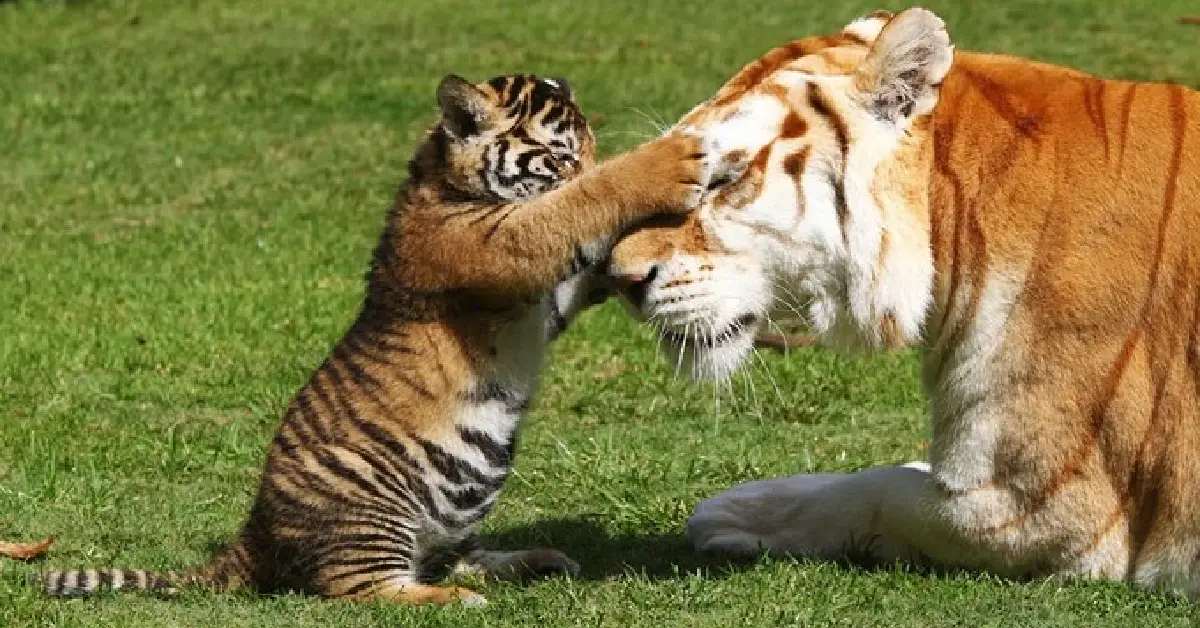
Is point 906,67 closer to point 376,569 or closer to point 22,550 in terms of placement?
point 376,569

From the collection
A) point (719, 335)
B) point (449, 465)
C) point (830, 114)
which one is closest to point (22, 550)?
point (449, 465)

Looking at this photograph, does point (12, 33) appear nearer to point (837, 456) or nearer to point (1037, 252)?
point (837, 456)

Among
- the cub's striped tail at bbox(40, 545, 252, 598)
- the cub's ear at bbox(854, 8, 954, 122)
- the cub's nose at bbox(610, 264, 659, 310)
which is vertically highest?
the cub's ear at bbox(854, 8, 954, 122)

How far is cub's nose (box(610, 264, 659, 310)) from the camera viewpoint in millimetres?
4418

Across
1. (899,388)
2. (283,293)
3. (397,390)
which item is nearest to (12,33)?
(283,293)

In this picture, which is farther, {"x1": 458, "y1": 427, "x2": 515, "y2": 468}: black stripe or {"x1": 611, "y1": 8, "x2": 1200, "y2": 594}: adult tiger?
{"x1": 458, "y1": 427, "x2": 515, "y2": 468}: black stripe

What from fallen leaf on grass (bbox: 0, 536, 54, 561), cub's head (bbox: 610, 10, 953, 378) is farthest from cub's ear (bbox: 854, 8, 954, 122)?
fallen leaf on grass (bbox: 0, 536, 54, 561)

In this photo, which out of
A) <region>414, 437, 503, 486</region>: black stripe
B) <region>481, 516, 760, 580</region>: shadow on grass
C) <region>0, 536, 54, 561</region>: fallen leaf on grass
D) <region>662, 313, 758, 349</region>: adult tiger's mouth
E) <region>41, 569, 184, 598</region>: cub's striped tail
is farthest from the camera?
<region>0, 536, 54, 561</region>: fallen leaf on grass

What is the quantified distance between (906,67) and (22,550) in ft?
8.06

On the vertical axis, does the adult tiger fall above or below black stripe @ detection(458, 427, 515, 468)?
above

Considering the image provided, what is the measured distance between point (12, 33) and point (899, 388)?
355 inches

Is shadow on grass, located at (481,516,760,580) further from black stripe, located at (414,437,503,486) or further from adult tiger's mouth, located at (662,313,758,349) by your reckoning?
adult tiger's mouth, located at (662,313,758,349)

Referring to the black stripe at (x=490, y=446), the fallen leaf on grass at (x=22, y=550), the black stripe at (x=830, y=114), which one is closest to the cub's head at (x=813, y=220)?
the black stripe at (x=830, y=114)

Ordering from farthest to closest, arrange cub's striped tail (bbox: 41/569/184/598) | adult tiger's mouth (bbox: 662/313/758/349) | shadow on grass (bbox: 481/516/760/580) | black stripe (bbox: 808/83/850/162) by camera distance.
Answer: shadow on grass (bbox: 481/516/760/580) < cub's striped tail (bbox: 41/569/184/598) < adult tiger's mouth (bbox: 662/313/758/349) < black stripe (bbox: 808/83/850/162)
